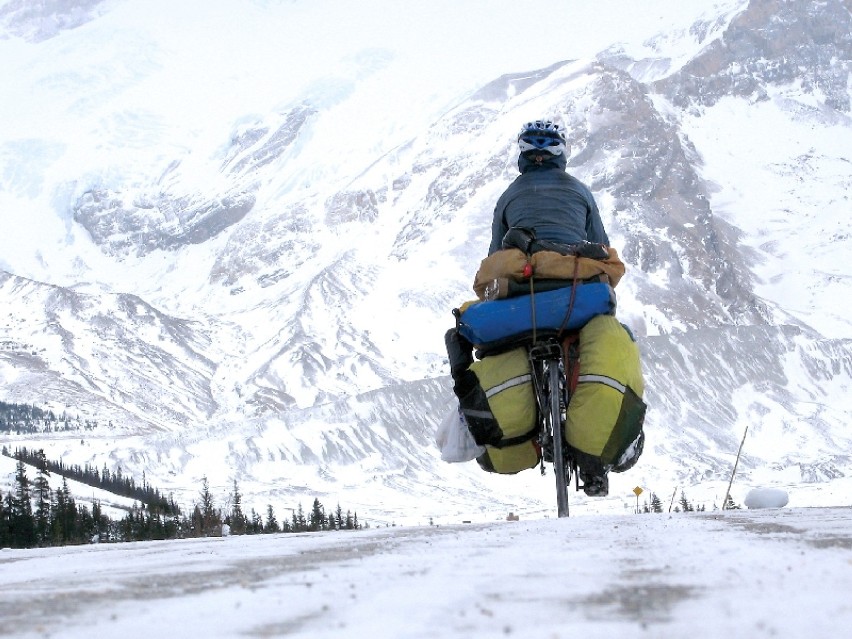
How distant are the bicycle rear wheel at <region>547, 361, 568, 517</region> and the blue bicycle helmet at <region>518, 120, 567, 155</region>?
2.30 m

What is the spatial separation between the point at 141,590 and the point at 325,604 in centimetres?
80

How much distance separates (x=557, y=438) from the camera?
9.14 m

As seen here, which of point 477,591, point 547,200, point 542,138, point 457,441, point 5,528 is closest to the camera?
point 477,591

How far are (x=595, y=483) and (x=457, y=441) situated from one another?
4.49 ft

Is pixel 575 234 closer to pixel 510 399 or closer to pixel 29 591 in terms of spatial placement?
pixel 510 399

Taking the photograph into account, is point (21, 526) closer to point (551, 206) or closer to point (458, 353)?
point (458, 353)

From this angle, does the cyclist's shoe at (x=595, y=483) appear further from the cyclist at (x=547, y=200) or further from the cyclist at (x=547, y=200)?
the cyclist at (x=547, y=200)

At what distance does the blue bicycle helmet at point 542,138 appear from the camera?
10578 mm

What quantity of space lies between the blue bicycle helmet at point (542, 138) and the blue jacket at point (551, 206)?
0.11 m

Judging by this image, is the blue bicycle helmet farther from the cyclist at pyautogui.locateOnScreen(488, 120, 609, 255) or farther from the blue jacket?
the blue jacket

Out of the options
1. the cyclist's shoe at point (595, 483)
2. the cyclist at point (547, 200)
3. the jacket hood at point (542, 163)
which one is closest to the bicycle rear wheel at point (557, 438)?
the cyclist's shoe at point (595, 483)

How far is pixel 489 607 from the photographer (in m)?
3.00

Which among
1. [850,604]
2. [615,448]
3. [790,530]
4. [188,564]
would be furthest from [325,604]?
[615,448]

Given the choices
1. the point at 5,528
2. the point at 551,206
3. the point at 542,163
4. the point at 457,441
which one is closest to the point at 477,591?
the point at 457,441
